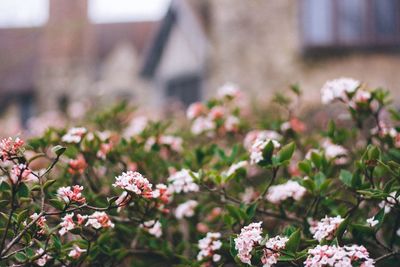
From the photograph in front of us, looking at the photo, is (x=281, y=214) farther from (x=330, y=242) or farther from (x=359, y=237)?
(x=330, y=242)

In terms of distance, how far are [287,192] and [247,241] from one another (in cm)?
63

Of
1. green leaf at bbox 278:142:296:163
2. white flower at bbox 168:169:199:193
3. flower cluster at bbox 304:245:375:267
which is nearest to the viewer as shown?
flower cluster at bbox 304:245:375:267

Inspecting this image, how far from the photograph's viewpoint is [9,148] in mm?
1786

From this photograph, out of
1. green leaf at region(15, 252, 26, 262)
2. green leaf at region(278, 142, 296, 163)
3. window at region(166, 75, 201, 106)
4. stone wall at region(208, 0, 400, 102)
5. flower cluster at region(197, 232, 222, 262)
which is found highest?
green leaf at region(278, 142, 296, 163)

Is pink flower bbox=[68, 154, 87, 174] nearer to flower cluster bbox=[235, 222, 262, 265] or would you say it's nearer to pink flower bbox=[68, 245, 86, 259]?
pink flower bbox=[68, 245, 86, 259]

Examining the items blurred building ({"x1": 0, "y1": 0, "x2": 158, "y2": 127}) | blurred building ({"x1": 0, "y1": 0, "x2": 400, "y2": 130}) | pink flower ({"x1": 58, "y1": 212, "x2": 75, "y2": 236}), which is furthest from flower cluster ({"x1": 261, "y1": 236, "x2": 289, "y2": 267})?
blurred building ({"x1": 0, "y1": 0, "x2": 158, "y2": 127})

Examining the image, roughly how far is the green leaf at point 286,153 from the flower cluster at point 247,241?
453 millimetres

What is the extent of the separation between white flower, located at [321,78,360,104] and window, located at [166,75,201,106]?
8.85m

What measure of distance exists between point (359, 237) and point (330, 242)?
281mm

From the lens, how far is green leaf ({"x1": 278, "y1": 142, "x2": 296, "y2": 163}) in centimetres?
213

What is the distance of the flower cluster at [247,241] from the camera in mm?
1726

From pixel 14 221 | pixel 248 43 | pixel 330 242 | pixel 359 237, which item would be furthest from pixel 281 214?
pixel 248 43

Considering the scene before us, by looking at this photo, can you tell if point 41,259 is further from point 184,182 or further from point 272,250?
point 272,250

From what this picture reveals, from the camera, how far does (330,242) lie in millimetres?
1850
